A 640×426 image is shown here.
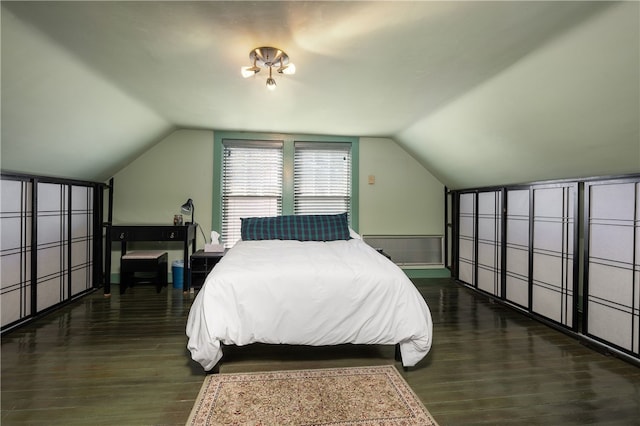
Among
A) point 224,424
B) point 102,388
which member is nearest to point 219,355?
point 224,424

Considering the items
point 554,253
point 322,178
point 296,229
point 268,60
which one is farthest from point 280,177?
point 554,253

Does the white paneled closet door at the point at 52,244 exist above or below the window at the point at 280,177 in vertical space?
below

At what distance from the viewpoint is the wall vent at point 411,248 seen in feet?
14.9

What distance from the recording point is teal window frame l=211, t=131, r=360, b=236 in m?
4.23

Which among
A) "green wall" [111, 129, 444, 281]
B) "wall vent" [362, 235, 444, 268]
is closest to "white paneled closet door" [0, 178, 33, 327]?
"green wall" [111, 129, 444, 281]

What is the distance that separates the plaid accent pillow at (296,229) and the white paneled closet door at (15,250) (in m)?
1.96

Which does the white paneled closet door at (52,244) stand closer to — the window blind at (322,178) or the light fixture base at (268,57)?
the light fixture base at (268,57)

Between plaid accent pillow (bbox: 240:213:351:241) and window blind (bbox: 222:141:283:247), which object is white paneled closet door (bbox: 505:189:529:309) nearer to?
plaid accent pillow (bbox: 240:213:351:241)

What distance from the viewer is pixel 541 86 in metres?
2.06

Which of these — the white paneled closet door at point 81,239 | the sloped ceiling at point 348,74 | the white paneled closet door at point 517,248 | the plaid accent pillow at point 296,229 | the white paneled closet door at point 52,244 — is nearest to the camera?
the sloped ceiling at point 348,74

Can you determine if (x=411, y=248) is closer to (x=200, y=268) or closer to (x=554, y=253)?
(x=554, y=253)

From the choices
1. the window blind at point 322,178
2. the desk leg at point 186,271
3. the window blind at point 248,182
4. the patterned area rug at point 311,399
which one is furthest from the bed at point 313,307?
the window blind at point 322,178

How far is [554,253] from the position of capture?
285cm

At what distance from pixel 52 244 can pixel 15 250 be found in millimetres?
455
